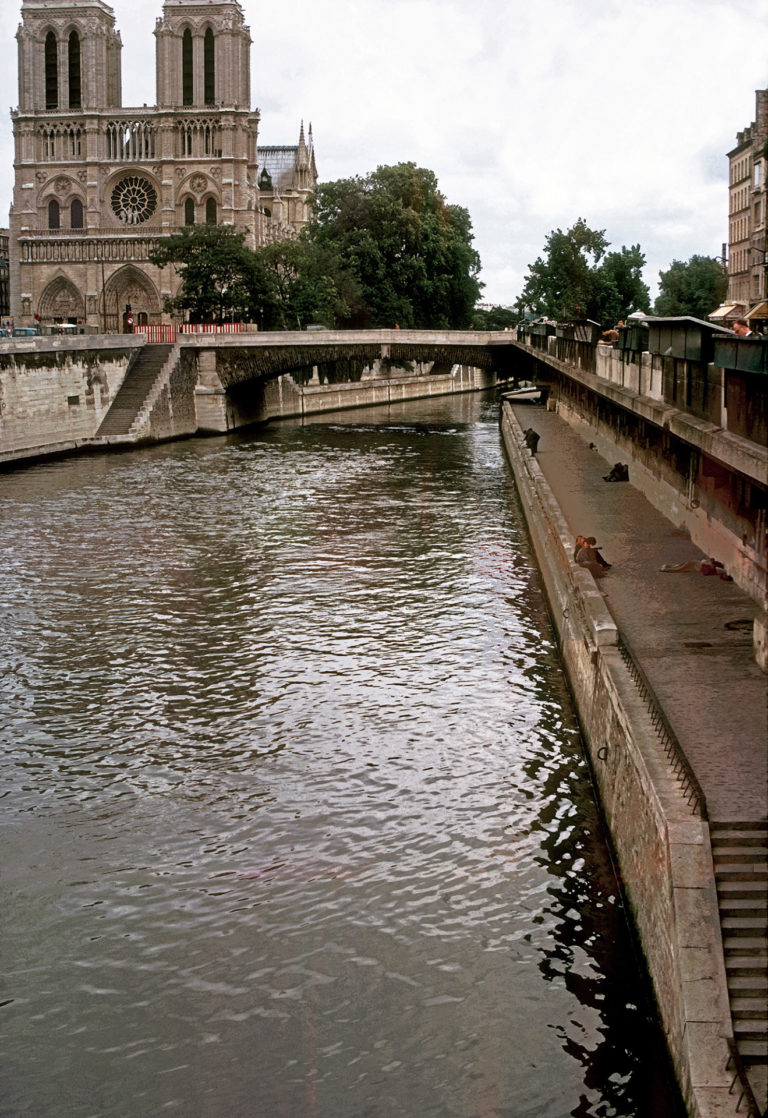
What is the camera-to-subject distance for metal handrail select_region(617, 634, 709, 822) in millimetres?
10875

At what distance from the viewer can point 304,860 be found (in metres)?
14.0

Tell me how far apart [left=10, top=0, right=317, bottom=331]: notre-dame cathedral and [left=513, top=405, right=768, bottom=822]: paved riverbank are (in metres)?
78.8

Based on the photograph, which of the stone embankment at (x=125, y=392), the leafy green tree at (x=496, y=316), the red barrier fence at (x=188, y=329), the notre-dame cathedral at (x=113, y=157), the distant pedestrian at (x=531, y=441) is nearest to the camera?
the distant pedestrian at (x=531, y=441)

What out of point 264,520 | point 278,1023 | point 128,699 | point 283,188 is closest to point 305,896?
point 278,1023

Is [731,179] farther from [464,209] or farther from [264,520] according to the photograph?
[264,520]

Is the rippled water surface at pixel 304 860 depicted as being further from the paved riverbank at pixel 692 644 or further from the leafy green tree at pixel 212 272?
the leafy green tree at pixel 212 272

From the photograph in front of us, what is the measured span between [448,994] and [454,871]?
2350 millimetres

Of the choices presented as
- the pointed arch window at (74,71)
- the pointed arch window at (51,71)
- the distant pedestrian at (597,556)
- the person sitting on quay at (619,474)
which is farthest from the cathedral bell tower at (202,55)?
the distant pedestrian at (597,556)

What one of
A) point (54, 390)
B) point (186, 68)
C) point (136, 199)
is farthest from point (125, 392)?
point (186, 68)

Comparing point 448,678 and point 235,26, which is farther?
point 235,26

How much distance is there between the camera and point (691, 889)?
1027cm

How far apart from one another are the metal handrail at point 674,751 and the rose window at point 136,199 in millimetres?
98035

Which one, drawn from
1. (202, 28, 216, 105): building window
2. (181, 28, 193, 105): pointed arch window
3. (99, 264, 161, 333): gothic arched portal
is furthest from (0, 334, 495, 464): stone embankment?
(181, 28, 193, 105): pointed arch window

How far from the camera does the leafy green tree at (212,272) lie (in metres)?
75.0
